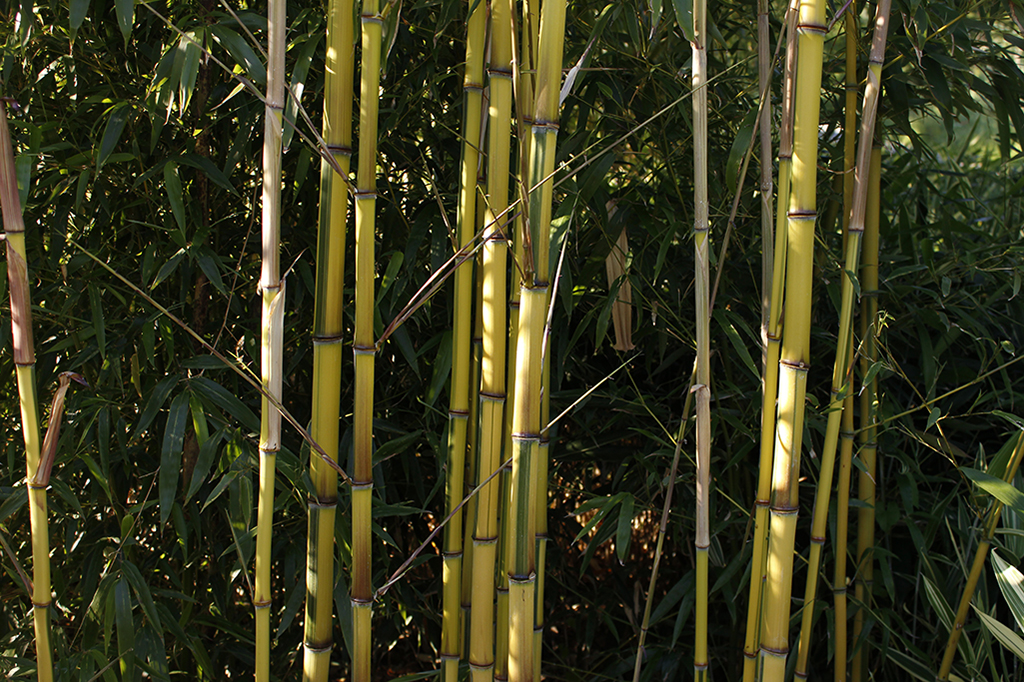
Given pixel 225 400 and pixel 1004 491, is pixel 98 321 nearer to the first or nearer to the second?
pixel 225 400

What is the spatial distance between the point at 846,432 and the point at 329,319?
2.47 feet

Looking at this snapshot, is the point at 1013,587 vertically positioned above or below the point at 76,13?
below

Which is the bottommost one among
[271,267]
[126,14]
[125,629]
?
[125,629]

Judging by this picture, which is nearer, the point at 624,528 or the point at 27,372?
the point at 27,372

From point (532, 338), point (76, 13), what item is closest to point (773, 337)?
point (532, 338)

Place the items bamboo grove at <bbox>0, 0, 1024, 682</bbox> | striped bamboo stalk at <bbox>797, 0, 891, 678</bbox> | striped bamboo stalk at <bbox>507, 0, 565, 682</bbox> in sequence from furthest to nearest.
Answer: striped bamboo stalk at <bbox>797, 0, 891, 678</bbox>, bamboo grove at <bbox>0, 0, 1024, 682</bbox>, striped bamboo stalk at <bbox>507, 0, 565, 682</bbox>

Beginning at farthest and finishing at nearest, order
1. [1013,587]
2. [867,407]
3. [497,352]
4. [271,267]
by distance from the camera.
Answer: [867,407] → [1013,587] → [497,352] → [271,267]

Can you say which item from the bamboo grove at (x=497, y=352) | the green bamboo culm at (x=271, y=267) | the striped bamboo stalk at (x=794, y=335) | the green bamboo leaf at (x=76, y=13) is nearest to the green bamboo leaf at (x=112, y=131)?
the bamboo grove at (x=497, y=352)

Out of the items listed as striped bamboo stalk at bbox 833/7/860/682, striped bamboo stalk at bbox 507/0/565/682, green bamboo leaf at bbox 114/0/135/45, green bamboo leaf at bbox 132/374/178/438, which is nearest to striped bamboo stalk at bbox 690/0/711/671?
striped bamboo stalk at bbox 507/0/565/682

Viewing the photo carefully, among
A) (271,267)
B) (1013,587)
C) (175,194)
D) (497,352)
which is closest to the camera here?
(271,267)

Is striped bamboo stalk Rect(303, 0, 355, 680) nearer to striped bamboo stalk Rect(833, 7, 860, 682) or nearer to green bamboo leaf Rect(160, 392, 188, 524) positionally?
green bamboo leaf Rect(160, 392, 188, 524)

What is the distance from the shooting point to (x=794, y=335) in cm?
78

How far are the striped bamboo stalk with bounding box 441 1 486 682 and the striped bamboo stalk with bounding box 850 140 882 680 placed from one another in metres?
0.59

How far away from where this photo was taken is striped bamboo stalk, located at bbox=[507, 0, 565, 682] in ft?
2.24
